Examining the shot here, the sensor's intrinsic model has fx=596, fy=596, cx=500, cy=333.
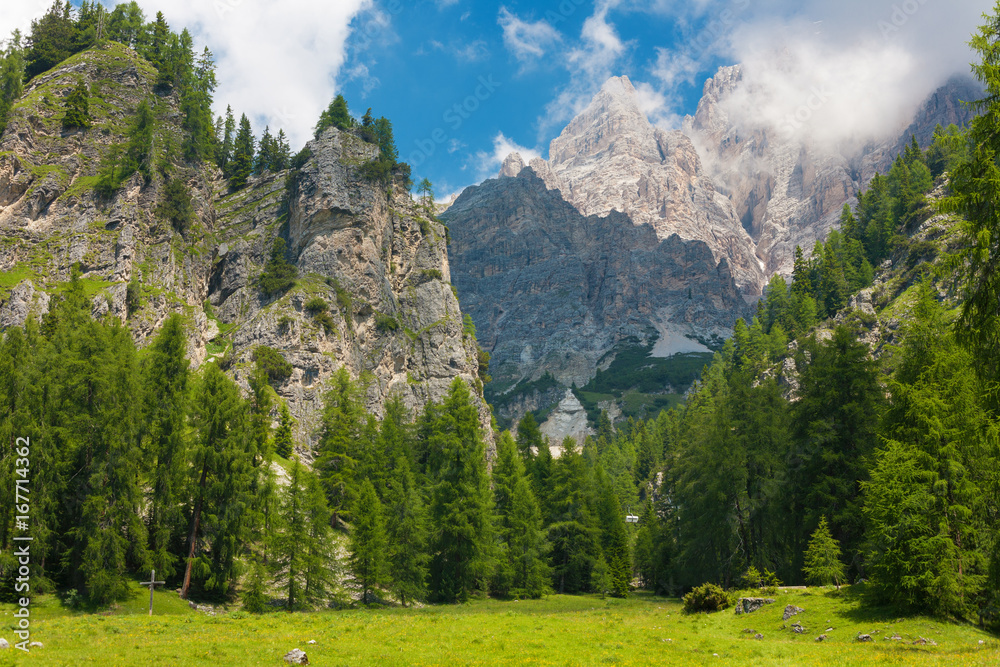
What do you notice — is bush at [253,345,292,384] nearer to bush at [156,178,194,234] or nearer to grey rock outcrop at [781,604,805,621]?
bush at [156,178,194,234]

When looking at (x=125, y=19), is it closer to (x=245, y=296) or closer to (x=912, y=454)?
(x=245, y=296)

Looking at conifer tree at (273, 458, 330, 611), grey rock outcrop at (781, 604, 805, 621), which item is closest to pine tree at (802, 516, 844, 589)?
grey rock outcrop at (781, 604, 805, 621)

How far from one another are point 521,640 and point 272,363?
62.5 m

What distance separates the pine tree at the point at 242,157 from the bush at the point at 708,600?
106 meters

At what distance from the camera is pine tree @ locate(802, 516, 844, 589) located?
1281 inches

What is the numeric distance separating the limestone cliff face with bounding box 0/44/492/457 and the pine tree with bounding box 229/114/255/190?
2451 mm

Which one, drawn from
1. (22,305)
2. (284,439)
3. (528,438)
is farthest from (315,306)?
(528,438)

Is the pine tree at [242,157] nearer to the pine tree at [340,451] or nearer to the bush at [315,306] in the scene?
the bush at [315,306]

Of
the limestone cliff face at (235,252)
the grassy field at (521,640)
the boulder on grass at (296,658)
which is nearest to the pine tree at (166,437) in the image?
the grassy field at (521,640)

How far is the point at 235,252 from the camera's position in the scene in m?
96.1

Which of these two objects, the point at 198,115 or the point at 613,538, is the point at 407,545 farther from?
the point at 198,115

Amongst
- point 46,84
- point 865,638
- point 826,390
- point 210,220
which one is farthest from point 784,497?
point 46,84

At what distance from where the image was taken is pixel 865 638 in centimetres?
2122

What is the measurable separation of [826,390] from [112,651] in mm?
42555
